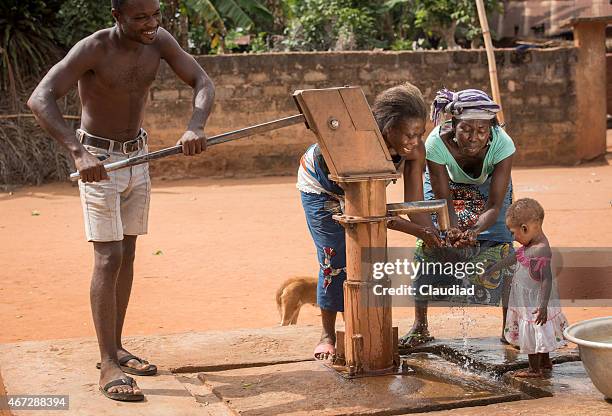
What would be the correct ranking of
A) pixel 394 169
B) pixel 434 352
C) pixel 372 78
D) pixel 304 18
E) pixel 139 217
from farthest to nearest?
pixel 304 18
pixel 372 78
pixel 434 352
pixel 139 217
pixel 394 169

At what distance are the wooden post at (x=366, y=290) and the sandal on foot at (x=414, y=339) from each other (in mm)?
548

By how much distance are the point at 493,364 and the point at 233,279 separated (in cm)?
361

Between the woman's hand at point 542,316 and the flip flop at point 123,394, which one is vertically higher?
the woman's hand at point 542,316

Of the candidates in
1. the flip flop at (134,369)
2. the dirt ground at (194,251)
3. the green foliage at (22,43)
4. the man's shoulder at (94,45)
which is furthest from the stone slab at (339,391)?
the green foliage at (22,43)

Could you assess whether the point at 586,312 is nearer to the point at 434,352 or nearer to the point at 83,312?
the point at 434,352

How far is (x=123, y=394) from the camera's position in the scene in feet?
11.5

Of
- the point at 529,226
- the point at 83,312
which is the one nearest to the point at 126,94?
the point at 529,226

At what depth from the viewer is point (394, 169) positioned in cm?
366

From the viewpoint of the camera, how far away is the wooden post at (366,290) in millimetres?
3656

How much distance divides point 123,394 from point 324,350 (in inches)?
40.3

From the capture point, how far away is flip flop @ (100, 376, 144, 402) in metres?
3.50

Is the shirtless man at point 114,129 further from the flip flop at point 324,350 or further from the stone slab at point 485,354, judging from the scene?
the stone slab at point 485,354

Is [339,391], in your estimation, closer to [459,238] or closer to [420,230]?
[420,230]

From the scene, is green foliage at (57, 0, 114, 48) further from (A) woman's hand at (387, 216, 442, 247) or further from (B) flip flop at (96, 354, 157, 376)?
(A) woman's hand at (387, 216, 442, 247)
